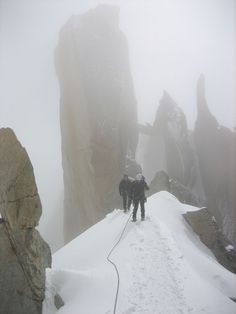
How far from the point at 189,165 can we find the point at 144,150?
16771 mm

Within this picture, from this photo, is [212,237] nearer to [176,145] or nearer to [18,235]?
[18,235]

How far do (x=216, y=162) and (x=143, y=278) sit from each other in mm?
45110

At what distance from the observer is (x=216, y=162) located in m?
51.2

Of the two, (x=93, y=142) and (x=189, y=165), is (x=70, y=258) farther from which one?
(x=189, y=165)

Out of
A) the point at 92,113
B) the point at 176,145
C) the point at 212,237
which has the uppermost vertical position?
the point at 92,113

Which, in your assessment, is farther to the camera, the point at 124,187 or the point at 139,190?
the point at 124,187

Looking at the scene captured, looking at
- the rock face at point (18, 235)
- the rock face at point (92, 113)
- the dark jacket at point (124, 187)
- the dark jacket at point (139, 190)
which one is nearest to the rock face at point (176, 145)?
the rock face at point (92, 113)

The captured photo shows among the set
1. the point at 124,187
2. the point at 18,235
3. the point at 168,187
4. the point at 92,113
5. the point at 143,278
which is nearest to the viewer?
the point at 18,235

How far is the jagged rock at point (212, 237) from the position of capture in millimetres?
13938

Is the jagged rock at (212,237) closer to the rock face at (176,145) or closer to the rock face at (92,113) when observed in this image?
the rock face at (92,113)

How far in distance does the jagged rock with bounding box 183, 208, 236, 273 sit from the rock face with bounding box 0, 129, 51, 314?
7.57m

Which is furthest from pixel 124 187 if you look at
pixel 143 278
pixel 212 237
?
pixel 143 278

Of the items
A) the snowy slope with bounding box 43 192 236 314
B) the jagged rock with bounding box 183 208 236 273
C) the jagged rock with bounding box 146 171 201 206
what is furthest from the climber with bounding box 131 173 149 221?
the jagged rock with bounding box 146 171 201 206

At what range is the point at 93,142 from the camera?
38.7 meters
